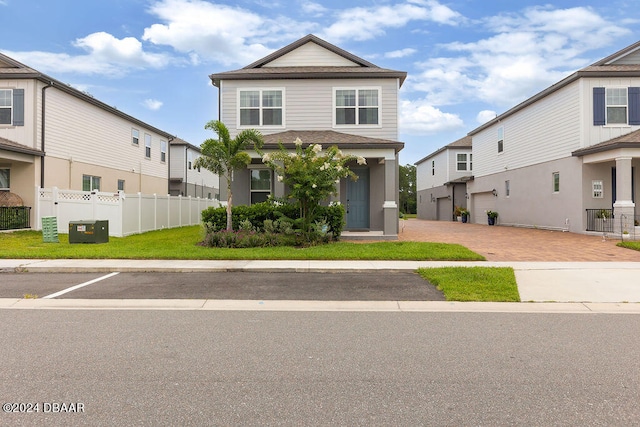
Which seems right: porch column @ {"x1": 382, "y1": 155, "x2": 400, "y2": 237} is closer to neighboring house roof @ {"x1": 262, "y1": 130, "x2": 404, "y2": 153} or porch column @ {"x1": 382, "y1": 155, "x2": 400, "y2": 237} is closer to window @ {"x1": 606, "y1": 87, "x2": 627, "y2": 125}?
neighboring house roof @ {"x1": 262, "y1": 130, "x2": 404, "y2": 153}

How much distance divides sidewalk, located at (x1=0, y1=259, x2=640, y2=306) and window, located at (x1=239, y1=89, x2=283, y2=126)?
30.3ft

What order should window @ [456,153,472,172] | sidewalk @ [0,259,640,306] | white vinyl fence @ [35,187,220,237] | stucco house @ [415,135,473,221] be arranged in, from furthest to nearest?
window @ [456,153,472,172] < stucco house @ [415,135,473,221] < white vinyl fence @ [35,187,220,237] < sidewalk @ [0,259,640,306]

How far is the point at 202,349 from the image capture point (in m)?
4.69

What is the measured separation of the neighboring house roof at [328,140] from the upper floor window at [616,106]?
9650 millimetres

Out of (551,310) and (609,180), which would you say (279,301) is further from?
(609,180)

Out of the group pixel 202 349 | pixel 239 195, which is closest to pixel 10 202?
pixel 239 195

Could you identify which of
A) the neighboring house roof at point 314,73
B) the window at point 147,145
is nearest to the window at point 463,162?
the neighboring house roof at point 314,73

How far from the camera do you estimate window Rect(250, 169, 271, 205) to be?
18.2 meters

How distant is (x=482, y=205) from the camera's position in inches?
1211

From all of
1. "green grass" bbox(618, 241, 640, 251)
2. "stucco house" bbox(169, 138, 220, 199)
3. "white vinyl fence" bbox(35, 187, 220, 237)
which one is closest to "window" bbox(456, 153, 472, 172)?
"stucco house" bbox(169, 138, 220, 199)

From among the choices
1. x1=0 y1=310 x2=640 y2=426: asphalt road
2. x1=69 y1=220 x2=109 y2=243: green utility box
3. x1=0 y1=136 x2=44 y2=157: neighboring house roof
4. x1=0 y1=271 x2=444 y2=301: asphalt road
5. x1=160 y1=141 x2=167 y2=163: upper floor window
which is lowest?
x1=0 y1=310 x2=640 y2=426: asphalt road

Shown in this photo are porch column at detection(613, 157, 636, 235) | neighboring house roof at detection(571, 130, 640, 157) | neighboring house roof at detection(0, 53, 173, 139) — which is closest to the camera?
neighboring house roof at detection(571, 130, 640, 157)

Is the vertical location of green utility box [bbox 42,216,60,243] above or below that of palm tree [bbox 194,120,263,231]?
below

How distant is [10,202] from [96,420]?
18.2 metres
